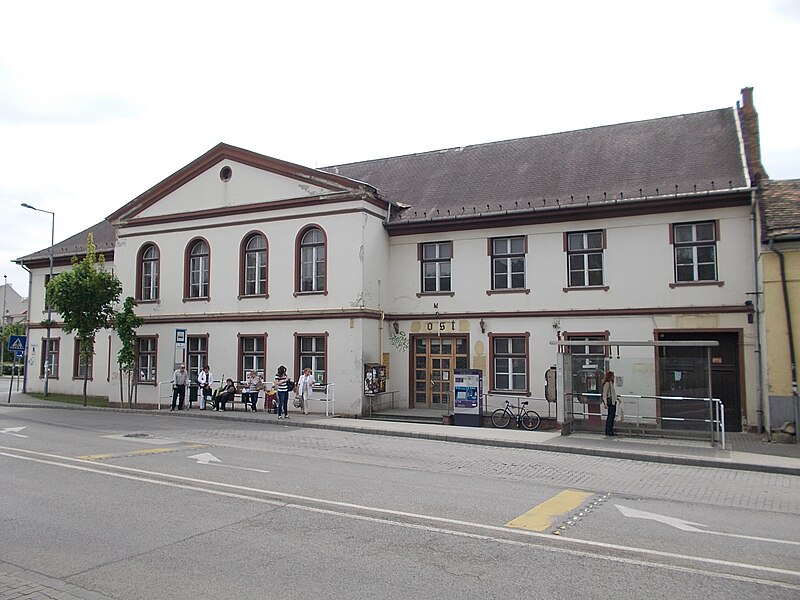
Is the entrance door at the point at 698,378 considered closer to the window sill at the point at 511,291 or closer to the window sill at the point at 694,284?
the window sill at the point at 694,284

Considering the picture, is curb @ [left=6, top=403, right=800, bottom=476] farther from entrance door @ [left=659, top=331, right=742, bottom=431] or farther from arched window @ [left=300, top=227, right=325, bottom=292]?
arched window @ [left=300, top=227, right=325, bottom=292]

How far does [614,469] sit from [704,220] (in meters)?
10.1

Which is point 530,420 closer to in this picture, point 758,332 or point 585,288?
point 585,288

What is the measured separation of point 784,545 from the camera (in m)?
7.44

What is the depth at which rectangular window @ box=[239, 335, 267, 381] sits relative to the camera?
24.6 meters

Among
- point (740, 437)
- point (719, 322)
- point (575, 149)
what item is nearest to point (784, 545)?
point (740, 437)

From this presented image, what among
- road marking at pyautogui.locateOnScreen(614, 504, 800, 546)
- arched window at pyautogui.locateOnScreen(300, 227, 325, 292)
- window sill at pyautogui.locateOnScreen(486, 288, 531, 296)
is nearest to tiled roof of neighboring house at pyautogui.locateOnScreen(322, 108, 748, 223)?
window sill at pyautogui.locateOnScreen(486, 288, 531, 296)

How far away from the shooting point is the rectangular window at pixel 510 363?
71.9 ft

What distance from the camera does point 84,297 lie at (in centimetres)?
2603

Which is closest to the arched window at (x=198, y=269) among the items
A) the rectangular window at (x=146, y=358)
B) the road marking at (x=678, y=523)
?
the rectangular window at (x=146, y=358)

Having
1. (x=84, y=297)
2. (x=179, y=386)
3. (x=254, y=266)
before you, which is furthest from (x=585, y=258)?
(x=84, y=297)

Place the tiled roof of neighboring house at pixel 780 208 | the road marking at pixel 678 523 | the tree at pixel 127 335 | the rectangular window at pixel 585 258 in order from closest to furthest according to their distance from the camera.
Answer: the road marking at pixel 678 523, the tiled roof of neighboring house at pixel 780 208, the rectangular window at pixel 585 258, the tree at pixel 127 335

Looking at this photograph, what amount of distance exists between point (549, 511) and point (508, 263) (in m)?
14.4

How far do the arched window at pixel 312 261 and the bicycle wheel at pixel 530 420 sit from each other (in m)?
8.62
